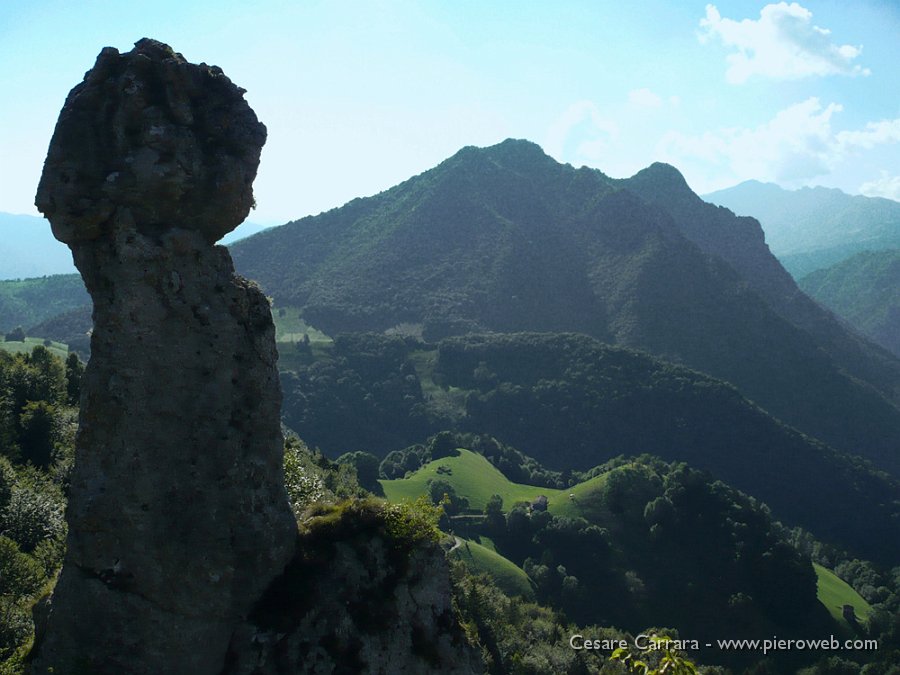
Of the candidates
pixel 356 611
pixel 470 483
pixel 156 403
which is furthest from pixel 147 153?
pixel 470 483

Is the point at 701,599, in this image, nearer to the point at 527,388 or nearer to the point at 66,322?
the point at 527,388

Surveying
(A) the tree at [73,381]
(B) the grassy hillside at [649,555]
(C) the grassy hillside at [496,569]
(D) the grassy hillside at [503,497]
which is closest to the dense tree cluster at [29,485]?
(A) the tree at [73,381]

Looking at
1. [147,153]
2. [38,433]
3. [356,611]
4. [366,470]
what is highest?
[147,153]

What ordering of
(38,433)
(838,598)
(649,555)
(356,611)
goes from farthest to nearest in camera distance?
1. (649,555)
2. (838,598)
3. (38,433)
4. (356,611)

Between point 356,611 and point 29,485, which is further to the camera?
point 29,485

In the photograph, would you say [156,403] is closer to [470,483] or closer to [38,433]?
[38,433]

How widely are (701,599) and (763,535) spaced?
15.0 metres

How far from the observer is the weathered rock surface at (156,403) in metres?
12.1

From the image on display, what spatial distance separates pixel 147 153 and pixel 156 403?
464 cm

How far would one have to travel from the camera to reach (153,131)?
505 inches

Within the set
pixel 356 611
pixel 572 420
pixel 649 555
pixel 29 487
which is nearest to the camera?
pixel 356 611

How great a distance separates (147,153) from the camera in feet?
41.8

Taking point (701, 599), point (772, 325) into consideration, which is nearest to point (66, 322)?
point (701, 599)

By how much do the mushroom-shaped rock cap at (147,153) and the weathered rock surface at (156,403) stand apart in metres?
0.03
